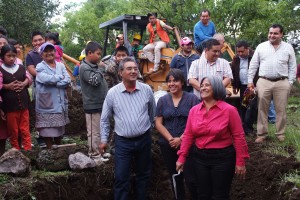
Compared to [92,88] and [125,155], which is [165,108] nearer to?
[125,155]

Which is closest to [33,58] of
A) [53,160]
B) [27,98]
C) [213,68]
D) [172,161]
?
[27,98]

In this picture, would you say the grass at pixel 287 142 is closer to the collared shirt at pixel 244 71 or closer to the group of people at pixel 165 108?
the group of people at pixel 165 108

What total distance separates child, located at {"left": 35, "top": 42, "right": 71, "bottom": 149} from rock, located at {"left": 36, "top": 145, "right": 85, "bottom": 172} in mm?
416

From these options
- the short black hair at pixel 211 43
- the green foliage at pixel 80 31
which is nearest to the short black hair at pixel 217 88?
the short black hair at pixel 211 43

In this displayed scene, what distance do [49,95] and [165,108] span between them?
79.0 inches

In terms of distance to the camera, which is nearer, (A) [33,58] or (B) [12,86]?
(B) [12,86]

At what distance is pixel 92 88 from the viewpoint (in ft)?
20.6

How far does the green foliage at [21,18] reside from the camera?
44.3ft

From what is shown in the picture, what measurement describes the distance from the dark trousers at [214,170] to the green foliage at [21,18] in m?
10.0

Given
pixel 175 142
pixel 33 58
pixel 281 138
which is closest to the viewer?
pixel 175 142

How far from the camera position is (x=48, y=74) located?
21.2 feet

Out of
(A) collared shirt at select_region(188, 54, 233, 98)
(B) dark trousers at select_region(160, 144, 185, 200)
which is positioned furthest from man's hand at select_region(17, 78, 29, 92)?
(A) collared shirt at select_region(188, 54, 233, 98)

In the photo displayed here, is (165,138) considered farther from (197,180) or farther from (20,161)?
(20,161)

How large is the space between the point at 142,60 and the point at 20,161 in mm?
6763
